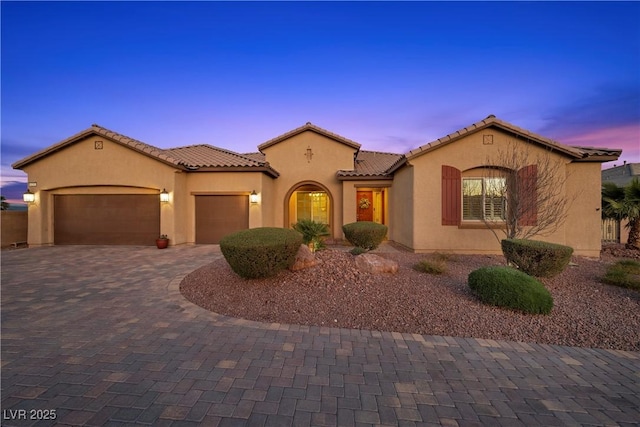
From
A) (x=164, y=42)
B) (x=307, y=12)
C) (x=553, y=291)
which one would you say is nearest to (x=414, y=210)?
(x=553, y=291)

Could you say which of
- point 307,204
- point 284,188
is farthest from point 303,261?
point 307,204

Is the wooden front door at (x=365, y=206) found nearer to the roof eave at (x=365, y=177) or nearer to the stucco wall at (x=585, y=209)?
the roof eave at (x=365, y=177)

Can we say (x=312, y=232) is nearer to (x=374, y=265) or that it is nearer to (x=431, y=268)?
(x=374, y=265)

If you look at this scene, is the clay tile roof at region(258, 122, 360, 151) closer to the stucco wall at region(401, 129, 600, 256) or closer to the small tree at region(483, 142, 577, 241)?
the stucco wall at region(401, 129, 600, 256)

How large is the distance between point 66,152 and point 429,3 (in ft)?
54.2

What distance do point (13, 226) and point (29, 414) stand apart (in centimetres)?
1527

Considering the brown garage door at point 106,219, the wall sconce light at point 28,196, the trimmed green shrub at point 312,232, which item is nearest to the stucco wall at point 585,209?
the trimmed green shrub at point 312,232

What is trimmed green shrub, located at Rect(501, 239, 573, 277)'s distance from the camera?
5555 mm

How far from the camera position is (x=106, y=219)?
11922mm

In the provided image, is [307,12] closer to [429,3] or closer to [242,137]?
[429,3]

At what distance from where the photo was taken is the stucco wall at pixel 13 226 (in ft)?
37.2

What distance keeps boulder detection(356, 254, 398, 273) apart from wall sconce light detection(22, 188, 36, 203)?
1545 centimetres

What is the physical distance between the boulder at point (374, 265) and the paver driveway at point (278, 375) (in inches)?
102

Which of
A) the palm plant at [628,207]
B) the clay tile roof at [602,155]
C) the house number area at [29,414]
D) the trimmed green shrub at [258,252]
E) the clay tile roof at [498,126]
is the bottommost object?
the house number area at [29,414]
